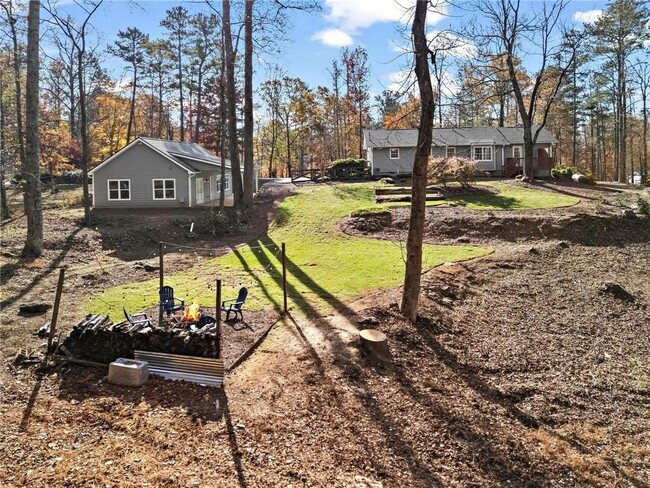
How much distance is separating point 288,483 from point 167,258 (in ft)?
41.6

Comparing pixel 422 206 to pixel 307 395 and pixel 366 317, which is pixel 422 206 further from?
pixel 307 395

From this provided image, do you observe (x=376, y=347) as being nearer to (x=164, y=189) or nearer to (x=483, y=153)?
(x=164, y=189)

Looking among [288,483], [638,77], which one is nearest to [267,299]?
[288,483]

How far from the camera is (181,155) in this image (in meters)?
29.0

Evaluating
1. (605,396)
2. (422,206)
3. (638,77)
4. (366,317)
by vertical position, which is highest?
(638,77)

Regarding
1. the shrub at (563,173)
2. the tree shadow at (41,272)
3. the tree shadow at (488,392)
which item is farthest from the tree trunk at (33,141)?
the shrub at (563,173)

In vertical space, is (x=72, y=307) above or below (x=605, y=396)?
above

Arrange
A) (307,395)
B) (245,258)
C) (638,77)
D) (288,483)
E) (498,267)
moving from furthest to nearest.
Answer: (638,77), (245,258), (498,267), (307,395), (288,483)

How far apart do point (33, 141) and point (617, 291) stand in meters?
17.7

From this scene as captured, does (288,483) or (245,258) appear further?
(245,258)

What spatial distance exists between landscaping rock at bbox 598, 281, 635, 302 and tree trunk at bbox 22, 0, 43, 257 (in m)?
16.9

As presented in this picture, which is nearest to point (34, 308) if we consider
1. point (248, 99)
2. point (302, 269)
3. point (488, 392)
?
point (302, 269)

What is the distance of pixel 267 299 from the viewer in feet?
35.6

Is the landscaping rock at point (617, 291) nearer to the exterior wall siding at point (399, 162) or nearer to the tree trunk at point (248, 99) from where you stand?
the tree trunk at point (248, 99)
